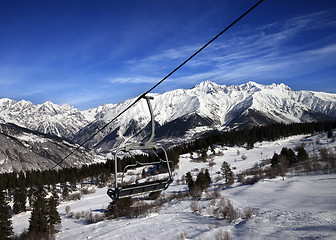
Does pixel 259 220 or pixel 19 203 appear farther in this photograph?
pixel 19 203

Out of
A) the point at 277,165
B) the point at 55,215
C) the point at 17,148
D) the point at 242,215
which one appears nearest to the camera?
the point at 242,215

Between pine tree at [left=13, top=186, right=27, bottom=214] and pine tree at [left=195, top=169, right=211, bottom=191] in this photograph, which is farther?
pine tree at [left=13, top=186, right=27, bottom=214]

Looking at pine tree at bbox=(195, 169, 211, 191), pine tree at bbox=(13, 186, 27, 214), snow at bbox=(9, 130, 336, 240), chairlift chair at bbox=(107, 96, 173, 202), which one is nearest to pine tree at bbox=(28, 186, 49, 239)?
snow at bbox=(9, 130, 336, 240)

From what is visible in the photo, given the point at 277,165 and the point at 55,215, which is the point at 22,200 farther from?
the point at 277,165

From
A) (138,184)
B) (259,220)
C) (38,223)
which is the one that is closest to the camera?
(138,184)

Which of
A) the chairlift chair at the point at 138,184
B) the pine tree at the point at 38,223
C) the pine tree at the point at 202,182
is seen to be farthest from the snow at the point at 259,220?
the chairlift chair at the point at 138,184

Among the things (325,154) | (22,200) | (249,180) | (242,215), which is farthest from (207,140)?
(242,215)

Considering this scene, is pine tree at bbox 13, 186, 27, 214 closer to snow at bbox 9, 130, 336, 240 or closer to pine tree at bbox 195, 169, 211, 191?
snow at bbox 9, 130, 336, 240

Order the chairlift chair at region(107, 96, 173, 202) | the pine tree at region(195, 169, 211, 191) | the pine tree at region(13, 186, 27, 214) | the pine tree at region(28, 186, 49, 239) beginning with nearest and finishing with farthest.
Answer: the chairlift chair at region(107, 96, 173, 202) < the pine tree at region(28, 186, 49, 239) < the pine tree at region(195, 169, 211, 191) < the pine tree at region(13, 186, 27, 214)

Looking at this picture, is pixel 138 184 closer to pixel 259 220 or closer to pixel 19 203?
pixel 259 220

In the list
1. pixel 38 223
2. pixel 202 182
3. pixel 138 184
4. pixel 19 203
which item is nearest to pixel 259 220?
pixel 138 184

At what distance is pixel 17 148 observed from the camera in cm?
18612

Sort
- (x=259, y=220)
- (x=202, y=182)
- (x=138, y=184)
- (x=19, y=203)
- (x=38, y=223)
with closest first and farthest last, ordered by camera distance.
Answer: (x=138, y=184) → (x=259, y=220) → (x=38, y=223) → (x=202, y=182) → (x=19, y=203)

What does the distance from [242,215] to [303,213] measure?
25.3 feet
